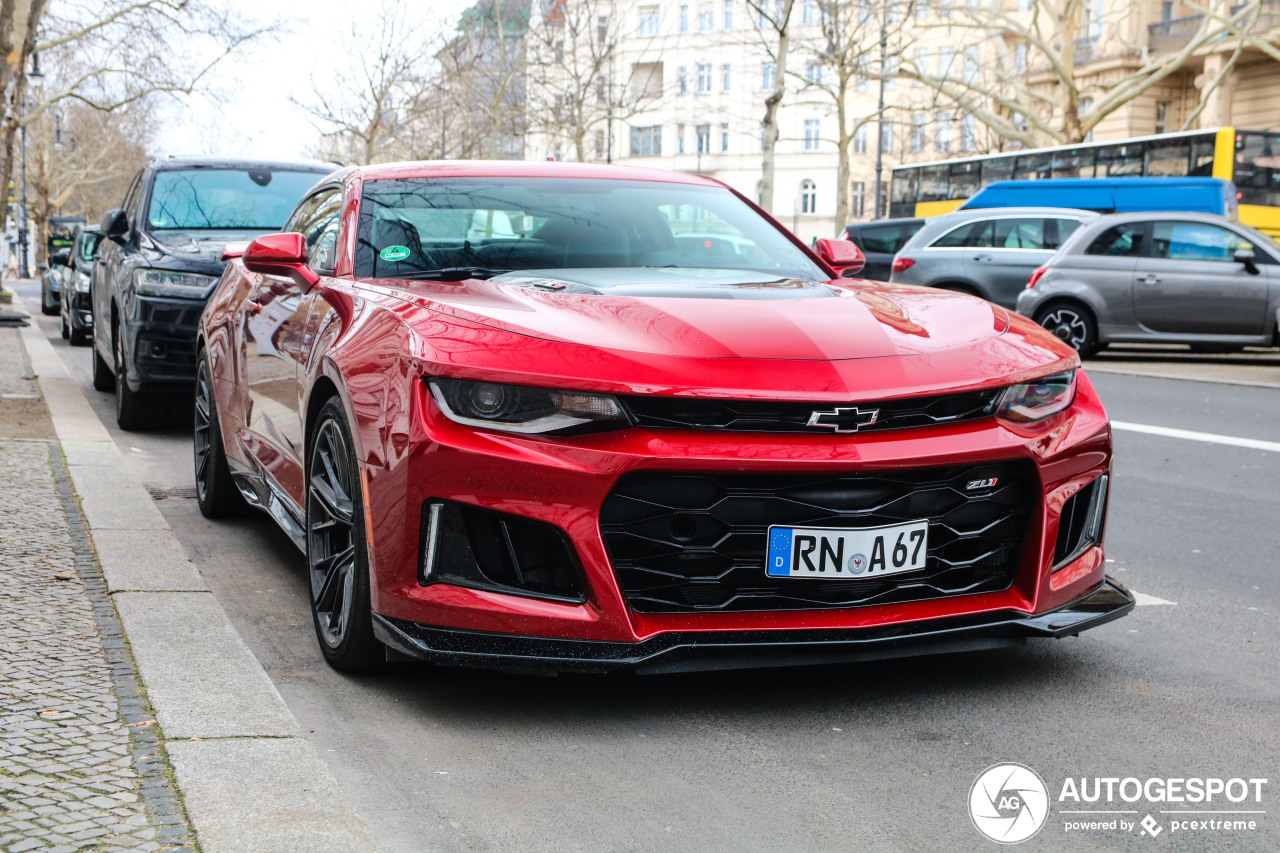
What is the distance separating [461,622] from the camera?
135 inches

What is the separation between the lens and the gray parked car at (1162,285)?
625 inches

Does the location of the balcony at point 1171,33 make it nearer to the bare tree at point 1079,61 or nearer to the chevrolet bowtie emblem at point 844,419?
the bare tree at point 1079,61

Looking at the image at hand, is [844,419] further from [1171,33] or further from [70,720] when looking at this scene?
[1171,33]

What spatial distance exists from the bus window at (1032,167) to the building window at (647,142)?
214 ft

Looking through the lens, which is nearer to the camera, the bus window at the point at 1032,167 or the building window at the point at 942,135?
the bus window at the point at 1032,167

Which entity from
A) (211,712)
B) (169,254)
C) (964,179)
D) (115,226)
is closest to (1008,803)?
(211,712)

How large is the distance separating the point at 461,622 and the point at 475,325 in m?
0.73

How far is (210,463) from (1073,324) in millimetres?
12513

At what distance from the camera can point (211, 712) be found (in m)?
3.44

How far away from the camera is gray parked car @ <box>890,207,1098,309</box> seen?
18.5 m

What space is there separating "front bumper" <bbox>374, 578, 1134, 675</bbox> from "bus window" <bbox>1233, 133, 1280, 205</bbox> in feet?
76.8

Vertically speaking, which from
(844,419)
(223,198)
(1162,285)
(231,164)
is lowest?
(1162,285)

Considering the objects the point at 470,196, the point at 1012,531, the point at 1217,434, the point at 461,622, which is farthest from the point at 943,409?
the point at 1217,434

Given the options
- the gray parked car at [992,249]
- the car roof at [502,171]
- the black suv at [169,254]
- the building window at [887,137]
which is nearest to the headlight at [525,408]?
the car roof at [502,171]
